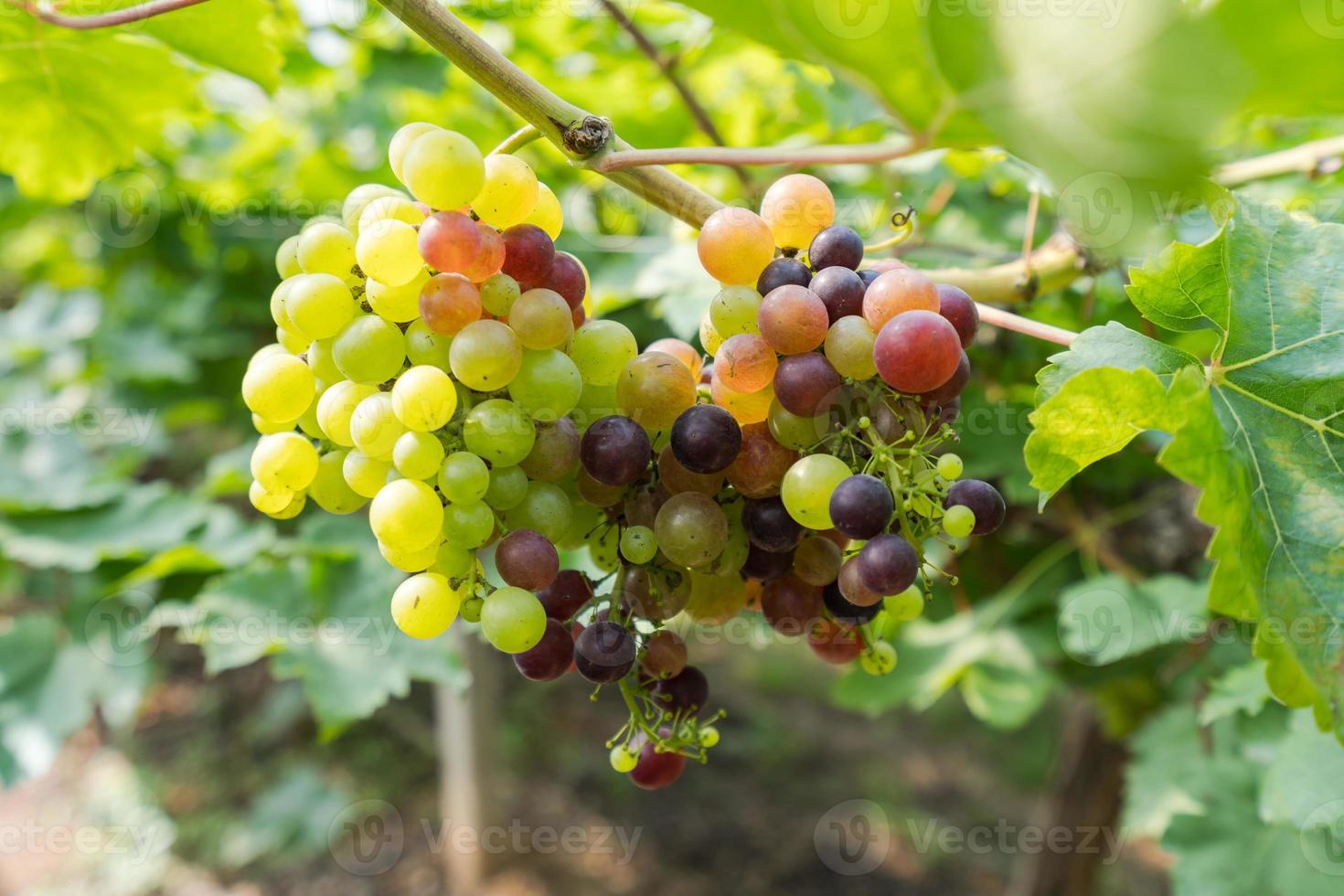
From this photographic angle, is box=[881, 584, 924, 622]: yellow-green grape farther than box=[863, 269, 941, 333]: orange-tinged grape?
Yes

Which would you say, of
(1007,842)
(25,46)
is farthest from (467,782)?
(25,46)

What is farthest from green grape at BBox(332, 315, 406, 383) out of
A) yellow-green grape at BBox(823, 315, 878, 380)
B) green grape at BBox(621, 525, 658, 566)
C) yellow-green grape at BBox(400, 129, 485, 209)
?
yellow-green grape at BBox(823, 315, 878, 380)

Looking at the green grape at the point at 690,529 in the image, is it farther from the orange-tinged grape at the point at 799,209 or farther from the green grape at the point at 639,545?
the orange-tinged grape at the point at 799,209

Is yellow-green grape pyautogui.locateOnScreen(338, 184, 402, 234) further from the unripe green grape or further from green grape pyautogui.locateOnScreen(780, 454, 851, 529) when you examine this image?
green grape pyautogui.locateOnScreen(780, 454, 851, 529)

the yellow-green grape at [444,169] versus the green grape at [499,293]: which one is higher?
the yellow-green grape at [444,169]

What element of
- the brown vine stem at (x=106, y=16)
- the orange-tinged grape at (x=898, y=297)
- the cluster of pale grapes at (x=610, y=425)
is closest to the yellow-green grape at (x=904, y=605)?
the cluster of pale grapes at (x=610, y=425)

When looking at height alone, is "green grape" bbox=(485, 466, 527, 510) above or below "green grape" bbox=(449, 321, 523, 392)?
below

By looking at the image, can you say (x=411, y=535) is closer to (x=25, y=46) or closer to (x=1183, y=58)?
(x=1183, y=58)
